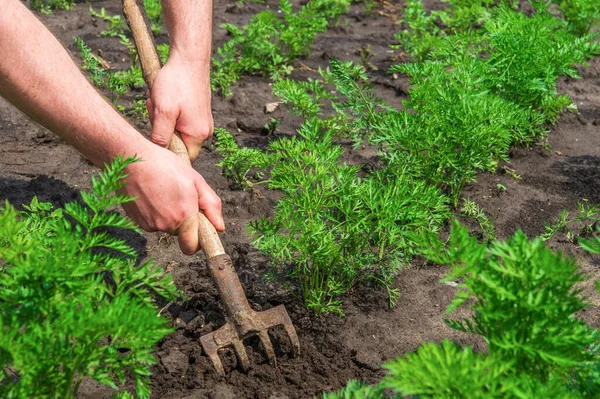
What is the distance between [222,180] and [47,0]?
133 inches

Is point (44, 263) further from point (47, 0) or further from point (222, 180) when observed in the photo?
point (47, 0)

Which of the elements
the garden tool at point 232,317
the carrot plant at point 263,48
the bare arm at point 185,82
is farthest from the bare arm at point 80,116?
the carrot plant at point 263,48

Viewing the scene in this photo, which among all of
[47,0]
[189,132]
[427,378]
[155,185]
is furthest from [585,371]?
[47,0]

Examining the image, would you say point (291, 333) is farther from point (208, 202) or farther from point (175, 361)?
point (208, 202)

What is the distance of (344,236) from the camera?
2893 mm

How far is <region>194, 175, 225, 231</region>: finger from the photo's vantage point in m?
2.80

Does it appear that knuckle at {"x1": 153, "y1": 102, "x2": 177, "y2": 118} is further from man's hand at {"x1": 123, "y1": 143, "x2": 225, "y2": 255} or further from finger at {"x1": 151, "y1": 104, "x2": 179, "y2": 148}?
man's hand at {"x1": 123, "y1": 143, "x2": 225, "y2": 255}

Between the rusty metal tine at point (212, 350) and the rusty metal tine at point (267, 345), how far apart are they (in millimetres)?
180

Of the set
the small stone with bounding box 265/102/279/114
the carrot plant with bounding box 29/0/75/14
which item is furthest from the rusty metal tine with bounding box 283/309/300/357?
the carrot plant with bounding box 29/0/75/14

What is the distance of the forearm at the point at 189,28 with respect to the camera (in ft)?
10.9

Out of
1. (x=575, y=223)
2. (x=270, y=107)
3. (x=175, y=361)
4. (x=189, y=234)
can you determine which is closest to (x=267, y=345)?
(x=175, y=361)

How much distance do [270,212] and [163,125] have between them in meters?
0.91

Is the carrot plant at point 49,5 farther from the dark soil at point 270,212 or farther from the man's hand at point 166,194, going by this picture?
the man's hand at point 166,194

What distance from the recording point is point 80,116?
100 inches
